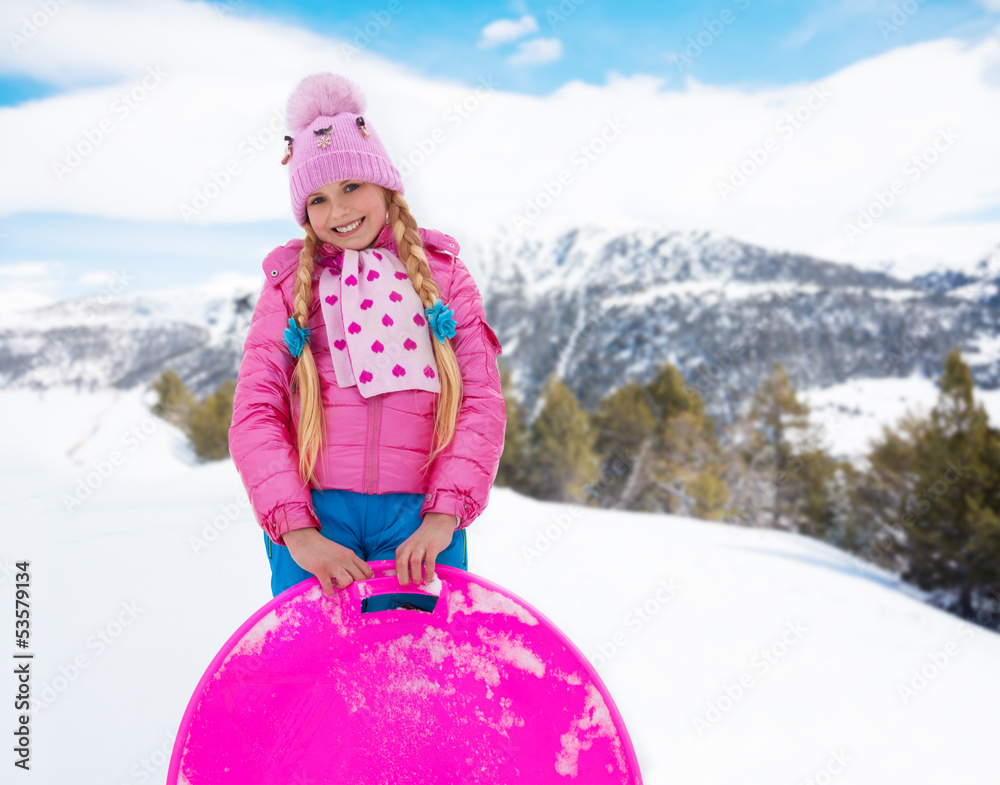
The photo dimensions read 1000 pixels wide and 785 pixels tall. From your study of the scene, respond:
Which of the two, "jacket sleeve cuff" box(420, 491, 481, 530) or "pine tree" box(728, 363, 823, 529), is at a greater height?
"pine tree" box(728, 363, 823, 529)

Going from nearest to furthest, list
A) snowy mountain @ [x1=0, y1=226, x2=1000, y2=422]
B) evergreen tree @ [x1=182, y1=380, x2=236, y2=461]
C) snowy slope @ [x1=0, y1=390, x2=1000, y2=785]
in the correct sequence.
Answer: snowy slope @ [x1=0, y1=390, x2=1000, y2=785], evergreen tree @ [x1=182, y1=380, x2=236, y2=461], snowy mountain @ [x1=0, y1=226, x2=1000, y2=422]

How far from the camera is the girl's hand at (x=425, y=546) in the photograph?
4.28 ft

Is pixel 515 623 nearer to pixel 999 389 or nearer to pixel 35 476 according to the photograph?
pixel 35 476

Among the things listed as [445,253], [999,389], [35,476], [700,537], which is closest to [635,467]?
[700,537]

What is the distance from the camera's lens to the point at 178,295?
16188 cm

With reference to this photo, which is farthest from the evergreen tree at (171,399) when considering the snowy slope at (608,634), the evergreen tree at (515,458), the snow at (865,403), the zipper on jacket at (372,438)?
the snow at (865,403)

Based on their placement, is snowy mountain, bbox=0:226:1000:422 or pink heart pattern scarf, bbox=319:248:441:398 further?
snowy mountain, bbox=0:226:1000:422

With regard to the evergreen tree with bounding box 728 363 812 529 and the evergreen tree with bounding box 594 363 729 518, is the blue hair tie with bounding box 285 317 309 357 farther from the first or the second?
the evergreen tree with bounding box 728 363 812 529

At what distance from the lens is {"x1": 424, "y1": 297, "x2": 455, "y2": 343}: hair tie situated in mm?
1471

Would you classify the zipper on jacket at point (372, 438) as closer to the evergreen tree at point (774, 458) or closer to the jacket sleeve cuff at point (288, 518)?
the jacket sleeve cuff at point (288, 518)

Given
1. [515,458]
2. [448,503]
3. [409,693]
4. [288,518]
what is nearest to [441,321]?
[448,503]

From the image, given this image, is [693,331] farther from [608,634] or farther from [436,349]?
[436,349]

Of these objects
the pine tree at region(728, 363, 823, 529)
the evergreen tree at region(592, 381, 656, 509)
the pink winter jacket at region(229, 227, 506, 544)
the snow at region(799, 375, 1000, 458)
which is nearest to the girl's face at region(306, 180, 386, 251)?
the pink winter jacket at region(229, 227, 506, 544)

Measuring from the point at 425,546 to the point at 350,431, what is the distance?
302mm
